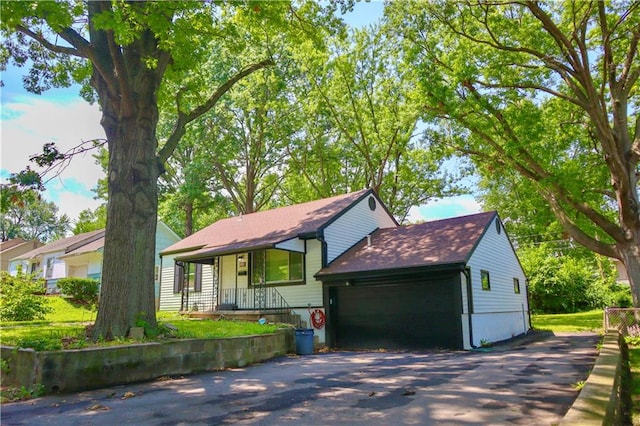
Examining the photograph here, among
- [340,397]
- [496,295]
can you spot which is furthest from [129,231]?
[496,295]

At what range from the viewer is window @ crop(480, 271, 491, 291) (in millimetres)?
14885

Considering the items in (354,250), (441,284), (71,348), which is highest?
(354,250)

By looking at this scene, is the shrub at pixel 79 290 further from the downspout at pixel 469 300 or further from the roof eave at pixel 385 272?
the downspout at pixel 469 300

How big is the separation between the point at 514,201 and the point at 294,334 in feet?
107

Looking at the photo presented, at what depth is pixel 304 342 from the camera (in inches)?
501

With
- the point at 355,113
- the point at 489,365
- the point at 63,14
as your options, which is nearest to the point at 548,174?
the point at 489,365

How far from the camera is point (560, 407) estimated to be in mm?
5234

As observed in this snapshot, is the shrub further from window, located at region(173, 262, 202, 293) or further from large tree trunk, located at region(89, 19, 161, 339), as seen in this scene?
large tree trunk, located at region(89, 19, 161, 339)

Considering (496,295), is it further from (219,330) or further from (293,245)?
(219,330)

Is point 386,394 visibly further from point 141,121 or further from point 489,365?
point 141,121

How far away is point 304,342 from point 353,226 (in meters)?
6.50

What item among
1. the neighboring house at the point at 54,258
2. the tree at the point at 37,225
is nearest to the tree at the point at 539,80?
the neighboring house at the point at 54,258

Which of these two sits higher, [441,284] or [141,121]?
[141,121]

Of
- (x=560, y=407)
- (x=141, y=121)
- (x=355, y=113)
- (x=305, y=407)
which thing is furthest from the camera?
(x=355, y=113)
